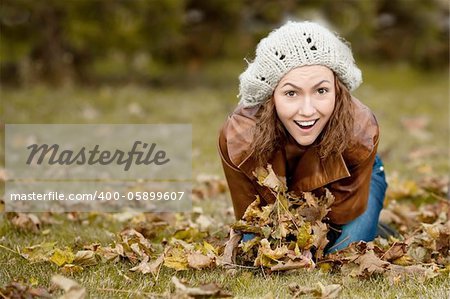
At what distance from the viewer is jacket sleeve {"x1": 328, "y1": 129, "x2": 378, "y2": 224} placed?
2930 mm

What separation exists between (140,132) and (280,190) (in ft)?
12.7

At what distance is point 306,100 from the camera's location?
2.69m

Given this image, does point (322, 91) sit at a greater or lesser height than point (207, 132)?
greater

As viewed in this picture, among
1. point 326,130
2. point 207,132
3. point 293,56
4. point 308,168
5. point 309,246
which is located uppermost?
point 293,56

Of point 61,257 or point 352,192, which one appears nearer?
point 61,257

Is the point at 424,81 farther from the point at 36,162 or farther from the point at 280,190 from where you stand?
the point at 280,190

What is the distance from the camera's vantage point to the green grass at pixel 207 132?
247 centimetres

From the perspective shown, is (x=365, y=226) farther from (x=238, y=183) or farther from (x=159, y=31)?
(x=159, y=31)

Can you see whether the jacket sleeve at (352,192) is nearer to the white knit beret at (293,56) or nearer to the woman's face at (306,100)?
the woman's face at (306,100)

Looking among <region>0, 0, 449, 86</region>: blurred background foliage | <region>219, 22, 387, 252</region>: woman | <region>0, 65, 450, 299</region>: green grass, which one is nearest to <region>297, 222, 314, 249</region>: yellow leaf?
<region>0, 65, 450, 299</region>: green grass

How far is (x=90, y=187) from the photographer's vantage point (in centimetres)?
432

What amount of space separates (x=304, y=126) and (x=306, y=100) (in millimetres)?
118

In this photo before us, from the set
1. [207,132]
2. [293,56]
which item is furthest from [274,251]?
[207,132]

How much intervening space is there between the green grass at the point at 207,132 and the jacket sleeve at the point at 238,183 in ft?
1.32
